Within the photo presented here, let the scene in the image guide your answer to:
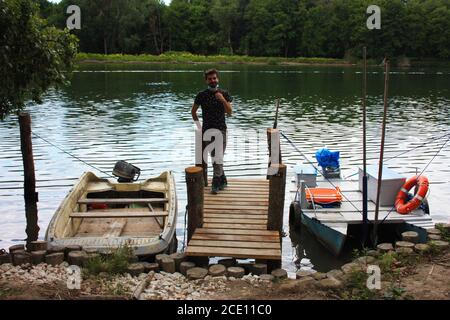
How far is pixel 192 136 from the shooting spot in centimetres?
2553

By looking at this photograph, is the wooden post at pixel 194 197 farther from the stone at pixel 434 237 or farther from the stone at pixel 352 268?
the stone at pixel 434 237

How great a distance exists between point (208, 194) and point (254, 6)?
357 ft

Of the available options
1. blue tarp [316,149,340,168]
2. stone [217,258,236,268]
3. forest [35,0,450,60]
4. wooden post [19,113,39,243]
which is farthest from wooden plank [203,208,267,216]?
forest [35,0,450,60]

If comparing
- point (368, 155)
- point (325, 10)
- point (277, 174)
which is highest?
point (325, 10)

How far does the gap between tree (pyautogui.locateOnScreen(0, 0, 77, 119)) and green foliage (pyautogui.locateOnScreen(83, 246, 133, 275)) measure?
10.5 feet

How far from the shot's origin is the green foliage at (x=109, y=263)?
8.39m

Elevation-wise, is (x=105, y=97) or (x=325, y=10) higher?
(x=325, y=10)

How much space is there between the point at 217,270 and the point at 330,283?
181 centimetres

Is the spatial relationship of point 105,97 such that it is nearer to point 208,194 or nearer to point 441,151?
point 441,151

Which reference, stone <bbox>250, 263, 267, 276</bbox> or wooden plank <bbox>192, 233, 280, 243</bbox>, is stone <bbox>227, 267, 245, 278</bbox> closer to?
stone <bbox>250, 263, 267, 276</bbox>

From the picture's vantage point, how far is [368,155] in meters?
21.4

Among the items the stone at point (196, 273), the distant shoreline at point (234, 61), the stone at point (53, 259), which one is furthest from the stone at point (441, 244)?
the distant shoreline at point (234, 61)
